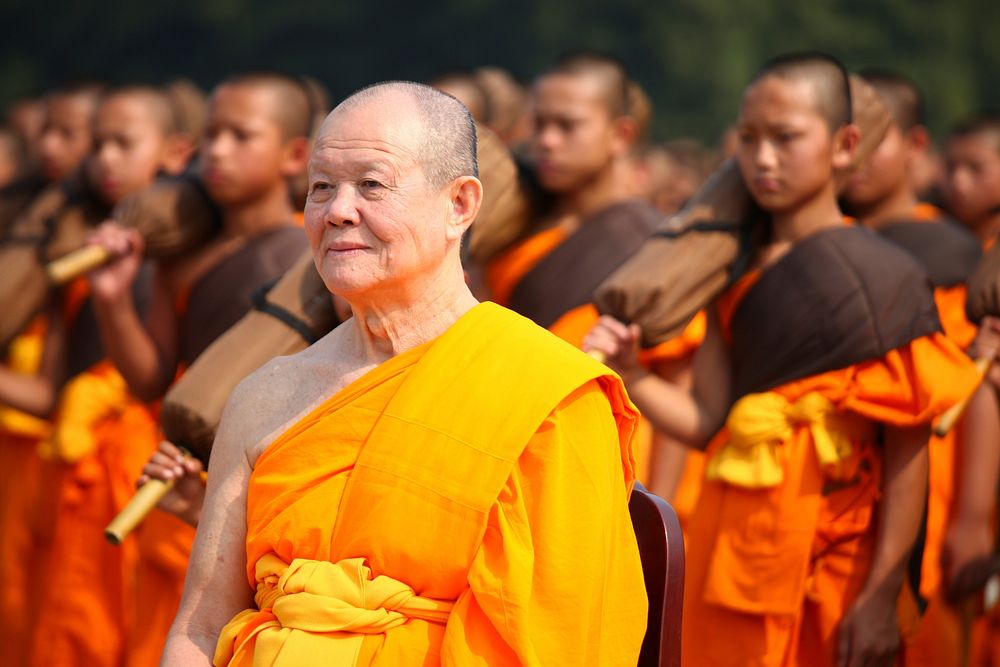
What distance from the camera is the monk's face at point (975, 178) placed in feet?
20.0

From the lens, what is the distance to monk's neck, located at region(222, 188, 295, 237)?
15.5ft

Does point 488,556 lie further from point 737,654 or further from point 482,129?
point 482,129

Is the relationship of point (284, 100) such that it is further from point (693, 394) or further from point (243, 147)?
point (693, 394)

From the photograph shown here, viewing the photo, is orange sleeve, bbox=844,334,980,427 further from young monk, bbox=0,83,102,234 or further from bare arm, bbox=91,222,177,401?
young monk, bbox=0,83,102,234

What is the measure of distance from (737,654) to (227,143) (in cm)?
219

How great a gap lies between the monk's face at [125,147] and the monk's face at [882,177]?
2.53 metres

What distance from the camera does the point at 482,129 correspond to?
13.6ft

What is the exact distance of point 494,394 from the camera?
2422mm

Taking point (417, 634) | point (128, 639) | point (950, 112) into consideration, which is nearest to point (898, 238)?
point (128, 639)

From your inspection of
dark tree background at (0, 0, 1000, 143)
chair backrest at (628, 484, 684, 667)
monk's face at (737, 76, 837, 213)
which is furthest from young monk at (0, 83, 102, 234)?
dark tree background at (0, 0, 1000, 143)

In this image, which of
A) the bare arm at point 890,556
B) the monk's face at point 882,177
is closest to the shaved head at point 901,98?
the monk's face at point 882,177

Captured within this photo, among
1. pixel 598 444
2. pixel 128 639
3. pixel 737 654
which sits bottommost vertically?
pixel 128 639

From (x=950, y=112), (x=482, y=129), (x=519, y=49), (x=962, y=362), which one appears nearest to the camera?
(x=962, y=362)

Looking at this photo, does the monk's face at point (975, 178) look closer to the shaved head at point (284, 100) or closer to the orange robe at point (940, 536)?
the orange robe at point (940, 536)
